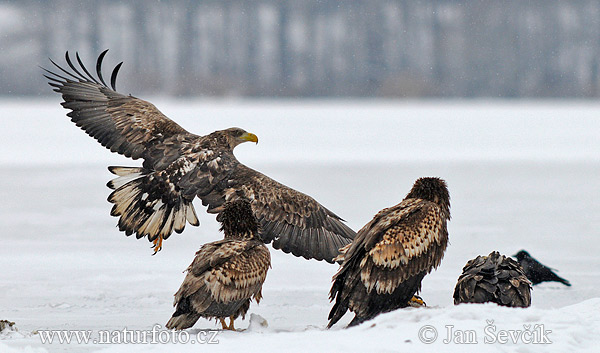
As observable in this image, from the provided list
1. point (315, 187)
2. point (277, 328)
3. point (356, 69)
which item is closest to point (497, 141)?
point (315, 187)

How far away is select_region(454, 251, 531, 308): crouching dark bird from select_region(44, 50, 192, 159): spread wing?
2.84 m

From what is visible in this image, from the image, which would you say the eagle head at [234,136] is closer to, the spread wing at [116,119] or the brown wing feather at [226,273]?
the spread wing at [116,119]

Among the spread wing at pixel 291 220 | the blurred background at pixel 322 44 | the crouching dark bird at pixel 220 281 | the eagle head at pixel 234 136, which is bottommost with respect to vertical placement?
the crouching dark bird at pixel 220 281

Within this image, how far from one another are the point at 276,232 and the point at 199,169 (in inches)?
30.4

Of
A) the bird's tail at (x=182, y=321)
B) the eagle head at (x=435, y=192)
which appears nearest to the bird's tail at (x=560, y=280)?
the eagle head at (x=435, y=192)

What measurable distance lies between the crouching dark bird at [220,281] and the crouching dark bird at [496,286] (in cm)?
100

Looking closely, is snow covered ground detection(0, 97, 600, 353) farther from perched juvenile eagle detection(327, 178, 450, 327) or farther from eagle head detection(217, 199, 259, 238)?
eagle head detection(217, 199, 259, 238)

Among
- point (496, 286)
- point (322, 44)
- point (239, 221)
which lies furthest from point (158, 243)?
point (322, 44)

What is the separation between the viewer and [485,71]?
38719 mm

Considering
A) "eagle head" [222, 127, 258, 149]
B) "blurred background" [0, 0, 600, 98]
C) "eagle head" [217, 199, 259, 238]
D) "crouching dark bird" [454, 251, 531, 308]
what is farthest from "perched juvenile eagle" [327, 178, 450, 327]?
"blurred background" [0, 0, 600, 98]

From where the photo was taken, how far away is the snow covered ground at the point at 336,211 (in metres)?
3.67

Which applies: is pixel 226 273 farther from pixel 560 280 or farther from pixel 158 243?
pixel 560 280

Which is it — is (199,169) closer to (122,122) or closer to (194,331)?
(122,122)

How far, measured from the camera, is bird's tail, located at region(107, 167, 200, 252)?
5977mm
